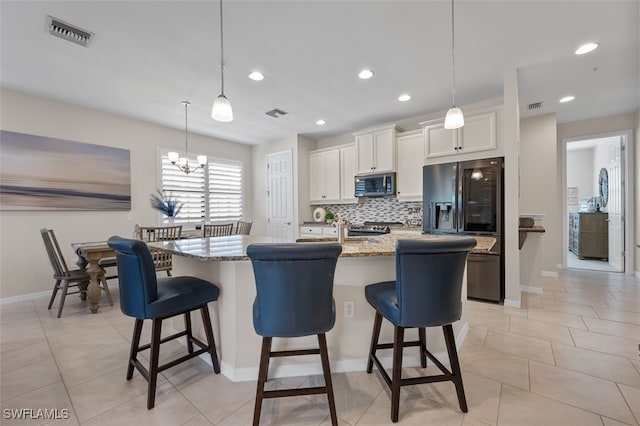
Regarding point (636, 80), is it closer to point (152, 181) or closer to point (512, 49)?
point (512, 49)

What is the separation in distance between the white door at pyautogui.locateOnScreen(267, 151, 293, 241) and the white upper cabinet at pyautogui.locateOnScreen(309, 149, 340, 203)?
0.46m

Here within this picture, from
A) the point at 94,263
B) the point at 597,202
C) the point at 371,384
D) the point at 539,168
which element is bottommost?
the point at 371,384

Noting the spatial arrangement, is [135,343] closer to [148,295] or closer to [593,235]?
[148,295]

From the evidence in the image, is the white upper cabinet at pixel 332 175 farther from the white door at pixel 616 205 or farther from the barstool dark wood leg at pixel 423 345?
the white door at pixel 616 205

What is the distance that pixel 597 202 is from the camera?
19.6 ft

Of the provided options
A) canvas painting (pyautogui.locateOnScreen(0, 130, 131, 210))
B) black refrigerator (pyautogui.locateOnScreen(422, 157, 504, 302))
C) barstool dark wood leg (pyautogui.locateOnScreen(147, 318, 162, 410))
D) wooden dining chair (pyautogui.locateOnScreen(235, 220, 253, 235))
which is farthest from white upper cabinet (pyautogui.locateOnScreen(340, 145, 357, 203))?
barstool dark wood leg (pyautogui.locateOnScreen(147, 318, 162, 410))

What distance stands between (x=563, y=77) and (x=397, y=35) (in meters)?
2.28

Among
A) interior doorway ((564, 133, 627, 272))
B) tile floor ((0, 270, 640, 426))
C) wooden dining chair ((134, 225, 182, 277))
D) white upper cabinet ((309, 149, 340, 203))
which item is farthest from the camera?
white upper cabinet ((309, 149, 340, 203))

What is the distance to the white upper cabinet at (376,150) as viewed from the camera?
4.53m

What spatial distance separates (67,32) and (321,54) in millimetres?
2190

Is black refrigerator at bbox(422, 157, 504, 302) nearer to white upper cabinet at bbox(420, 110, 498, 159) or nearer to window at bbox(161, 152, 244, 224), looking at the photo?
white upper cabinet at bbox(420, 110, 498, 159)

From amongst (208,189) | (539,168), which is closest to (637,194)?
(539,168)

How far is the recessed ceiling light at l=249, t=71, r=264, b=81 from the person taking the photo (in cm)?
306

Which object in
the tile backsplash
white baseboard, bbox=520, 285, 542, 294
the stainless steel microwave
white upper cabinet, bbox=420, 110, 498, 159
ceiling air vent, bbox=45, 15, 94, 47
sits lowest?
white baseboard, bbox=520, 285, 542, 294
